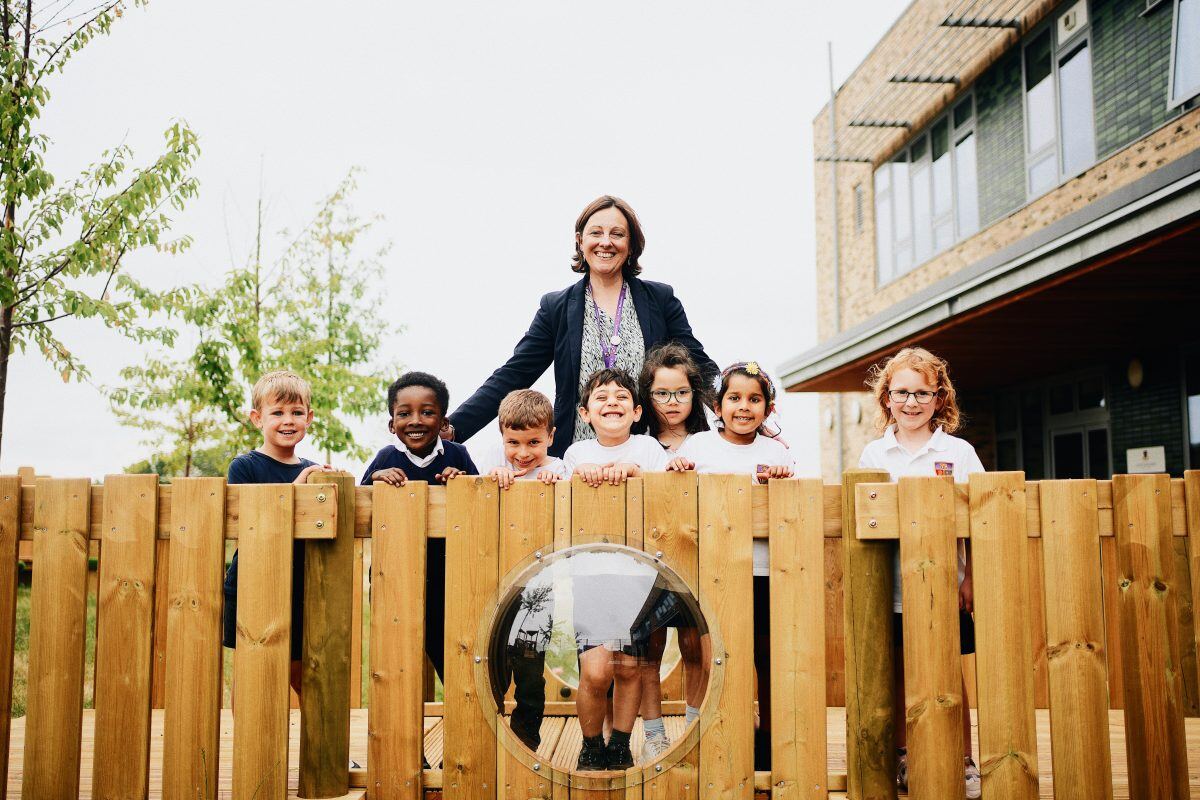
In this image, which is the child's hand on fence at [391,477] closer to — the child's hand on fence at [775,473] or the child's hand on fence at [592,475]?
the child's hand on fence at [592,475]

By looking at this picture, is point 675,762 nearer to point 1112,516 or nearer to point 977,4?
point 1112,516

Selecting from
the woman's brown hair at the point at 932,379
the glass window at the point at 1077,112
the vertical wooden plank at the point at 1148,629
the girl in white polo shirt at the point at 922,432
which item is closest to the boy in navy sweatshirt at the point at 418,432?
the girl in white polo shirt at the point at 922,432

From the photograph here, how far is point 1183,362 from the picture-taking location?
935cm

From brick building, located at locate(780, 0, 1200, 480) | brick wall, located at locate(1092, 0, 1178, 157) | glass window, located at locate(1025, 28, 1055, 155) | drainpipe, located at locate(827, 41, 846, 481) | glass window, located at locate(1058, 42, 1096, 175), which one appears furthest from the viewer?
drainpipe, located at locate(827, 41, 846, 481)

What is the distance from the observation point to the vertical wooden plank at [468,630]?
109 inches

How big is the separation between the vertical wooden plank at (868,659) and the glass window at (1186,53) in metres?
8.40

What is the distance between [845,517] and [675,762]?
91 centimetres

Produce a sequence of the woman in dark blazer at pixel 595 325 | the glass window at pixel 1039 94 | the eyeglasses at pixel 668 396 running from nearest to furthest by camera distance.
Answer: the eyeglasses at pixel 668 396 < the woman in dark blazer at pixel 595 325 < the glass window at pixel 1039 94

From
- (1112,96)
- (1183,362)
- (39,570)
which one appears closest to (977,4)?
(1112,96)

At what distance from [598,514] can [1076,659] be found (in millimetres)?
1520

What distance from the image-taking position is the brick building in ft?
21.9

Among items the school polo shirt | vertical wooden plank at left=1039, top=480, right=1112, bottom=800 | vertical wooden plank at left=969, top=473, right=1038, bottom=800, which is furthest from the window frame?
vertical wooden plank at left=969, top=473, right=1038, bottom=800

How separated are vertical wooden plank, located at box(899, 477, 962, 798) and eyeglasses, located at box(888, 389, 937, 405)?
0.89 meters

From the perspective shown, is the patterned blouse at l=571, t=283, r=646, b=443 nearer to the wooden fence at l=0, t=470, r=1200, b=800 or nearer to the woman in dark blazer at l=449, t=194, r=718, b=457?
the woman in dark blazer at l=449, t=194, r=718, b=457
